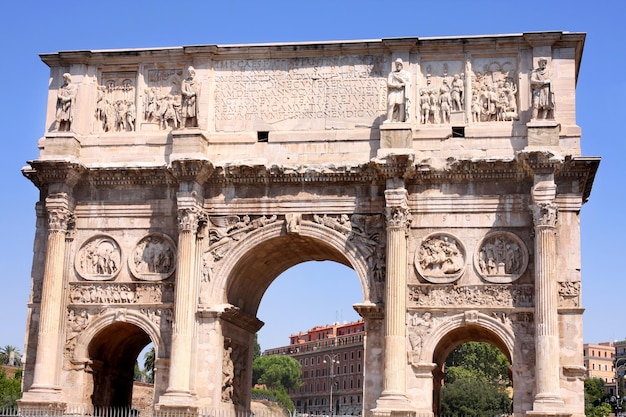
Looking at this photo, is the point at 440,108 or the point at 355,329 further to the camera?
the point at 355,329

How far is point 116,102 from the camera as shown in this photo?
21.7 m

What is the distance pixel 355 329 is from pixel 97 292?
193 feet

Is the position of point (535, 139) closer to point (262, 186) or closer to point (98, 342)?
point (262, 186)

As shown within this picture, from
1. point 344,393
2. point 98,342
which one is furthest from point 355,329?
point 98,342

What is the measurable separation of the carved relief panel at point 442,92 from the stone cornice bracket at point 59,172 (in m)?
7.33

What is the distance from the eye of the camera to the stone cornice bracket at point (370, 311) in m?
19.5

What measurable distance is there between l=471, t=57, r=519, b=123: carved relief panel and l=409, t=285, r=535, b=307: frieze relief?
11.5 feet

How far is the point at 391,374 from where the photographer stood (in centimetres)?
1870

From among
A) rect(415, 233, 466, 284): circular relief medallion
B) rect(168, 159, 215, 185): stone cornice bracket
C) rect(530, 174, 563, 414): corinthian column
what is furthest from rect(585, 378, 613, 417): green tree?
rect(168, 159, 215, 185): stone cornice bracket

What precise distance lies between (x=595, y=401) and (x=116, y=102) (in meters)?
52.1

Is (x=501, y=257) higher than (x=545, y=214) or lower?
lower

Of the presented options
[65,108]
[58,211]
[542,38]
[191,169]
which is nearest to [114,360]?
[58,211]

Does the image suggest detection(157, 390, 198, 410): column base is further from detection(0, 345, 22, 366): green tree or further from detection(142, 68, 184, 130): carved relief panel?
detection(0, 345, 22, 366): green tree

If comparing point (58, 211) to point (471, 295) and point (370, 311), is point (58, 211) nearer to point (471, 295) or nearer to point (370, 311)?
point (370, 311)
